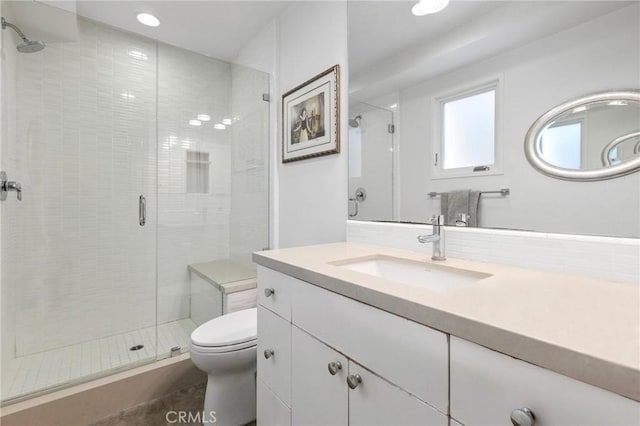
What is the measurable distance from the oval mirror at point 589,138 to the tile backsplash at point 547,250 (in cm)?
18

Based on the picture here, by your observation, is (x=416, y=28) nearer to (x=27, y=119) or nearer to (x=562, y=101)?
(x=562, y=101)

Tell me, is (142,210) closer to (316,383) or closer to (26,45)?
(26,45)

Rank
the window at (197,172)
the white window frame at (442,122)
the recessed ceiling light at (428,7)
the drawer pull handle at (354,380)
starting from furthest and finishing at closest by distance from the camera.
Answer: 1. the window at (197,172)
2. the recessed ceiling light at (428,7)
3. the white window frame at (442,122)
4. the drawer pull handle at (354,380)

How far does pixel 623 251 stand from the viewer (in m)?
0.73

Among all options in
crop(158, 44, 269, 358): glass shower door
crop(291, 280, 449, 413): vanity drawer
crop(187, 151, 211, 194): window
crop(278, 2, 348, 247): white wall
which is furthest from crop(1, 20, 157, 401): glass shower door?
crop(291, 280, 449, 413): vanity drawer

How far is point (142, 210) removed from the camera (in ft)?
7.43

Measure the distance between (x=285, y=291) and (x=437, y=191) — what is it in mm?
722

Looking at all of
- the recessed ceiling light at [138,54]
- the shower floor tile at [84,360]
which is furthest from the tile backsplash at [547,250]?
the recessed ceiling light at [138,54]

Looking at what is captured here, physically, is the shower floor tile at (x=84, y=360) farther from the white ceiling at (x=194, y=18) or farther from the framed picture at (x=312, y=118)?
the white ceiling at (x=194, y=18)

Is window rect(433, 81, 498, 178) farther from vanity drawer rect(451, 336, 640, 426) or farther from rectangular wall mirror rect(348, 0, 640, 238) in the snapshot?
vanity drawer rect(451, 336, 640, 426)

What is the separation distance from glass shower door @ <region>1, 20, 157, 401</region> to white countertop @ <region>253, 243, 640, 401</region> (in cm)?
174

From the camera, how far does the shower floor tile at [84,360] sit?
149 centimetres

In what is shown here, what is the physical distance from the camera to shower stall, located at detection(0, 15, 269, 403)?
1.80 m

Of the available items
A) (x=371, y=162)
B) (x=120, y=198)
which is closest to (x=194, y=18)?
(x=120, y=198)
